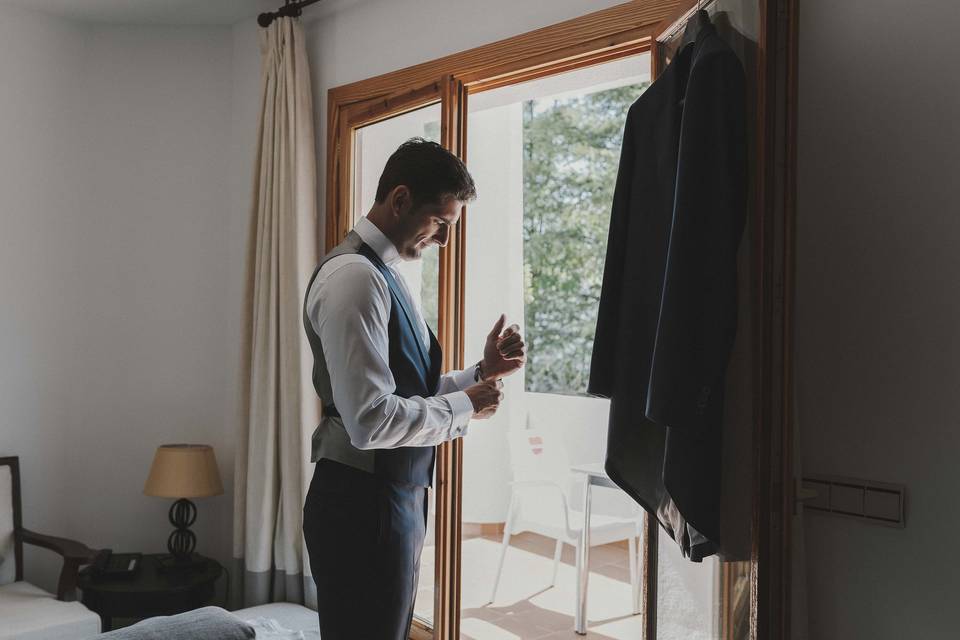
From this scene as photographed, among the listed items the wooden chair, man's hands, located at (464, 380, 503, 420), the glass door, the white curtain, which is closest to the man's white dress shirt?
man's hands, located at (464, 380, 503, 420)

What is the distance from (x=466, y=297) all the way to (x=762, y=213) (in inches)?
65.8

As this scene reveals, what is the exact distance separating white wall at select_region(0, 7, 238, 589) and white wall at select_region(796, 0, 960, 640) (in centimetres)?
280

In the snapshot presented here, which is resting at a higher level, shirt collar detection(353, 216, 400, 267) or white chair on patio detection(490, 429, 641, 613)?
shirt collar detection(353, 216, 400, 267)

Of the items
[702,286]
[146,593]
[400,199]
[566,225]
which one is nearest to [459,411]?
[400,199]

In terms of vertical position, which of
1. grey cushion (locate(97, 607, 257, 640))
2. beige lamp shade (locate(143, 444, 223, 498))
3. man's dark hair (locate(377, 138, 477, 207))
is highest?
man's dark hair (locate(377, 138, 477, 207))

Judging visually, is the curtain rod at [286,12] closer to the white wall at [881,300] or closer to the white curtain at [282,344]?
the white curtain at [282,344]

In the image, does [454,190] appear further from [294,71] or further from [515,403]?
[294,71]

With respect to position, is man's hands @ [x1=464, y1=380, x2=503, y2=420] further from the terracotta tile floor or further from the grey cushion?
the terracotta tile floor

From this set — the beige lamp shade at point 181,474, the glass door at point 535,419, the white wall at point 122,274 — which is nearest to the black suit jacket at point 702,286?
the glass door at point 535,419

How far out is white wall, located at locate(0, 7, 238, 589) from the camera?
11.8 ft

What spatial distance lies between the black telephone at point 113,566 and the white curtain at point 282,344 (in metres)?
0.45

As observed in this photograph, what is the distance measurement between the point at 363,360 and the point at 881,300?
3.47ft

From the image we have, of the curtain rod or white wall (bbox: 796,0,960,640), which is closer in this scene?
white wall (bbox: 796,0,960,640)

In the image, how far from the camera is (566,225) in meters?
3.22
